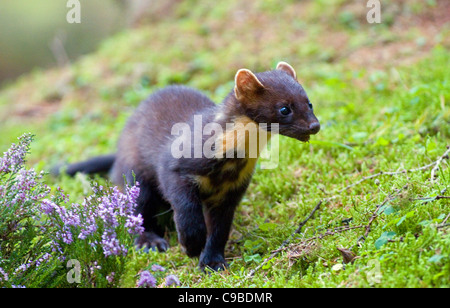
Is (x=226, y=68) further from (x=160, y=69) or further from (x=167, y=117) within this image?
(x=167, y=117)

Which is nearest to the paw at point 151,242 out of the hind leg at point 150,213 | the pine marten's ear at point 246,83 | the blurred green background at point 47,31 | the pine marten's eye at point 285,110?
the hind leg at point 150,213

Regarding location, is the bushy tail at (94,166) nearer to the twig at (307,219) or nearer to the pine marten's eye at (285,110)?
A: the twig at (307,219)

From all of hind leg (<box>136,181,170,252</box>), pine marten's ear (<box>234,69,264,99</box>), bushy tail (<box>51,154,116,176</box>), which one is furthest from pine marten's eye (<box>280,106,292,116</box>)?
bushy tail (<box>51,154,116,176</box>)

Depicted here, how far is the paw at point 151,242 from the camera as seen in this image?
4.80 m

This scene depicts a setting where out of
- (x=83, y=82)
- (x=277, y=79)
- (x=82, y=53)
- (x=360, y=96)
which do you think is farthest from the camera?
(x=82, y=53)

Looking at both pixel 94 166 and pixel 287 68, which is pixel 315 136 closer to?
pixel 287 68

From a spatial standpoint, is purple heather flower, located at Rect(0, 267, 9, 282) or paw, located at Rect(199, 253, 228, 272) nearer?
purple heather flower, located at Rect(0, 267, 9, 282)

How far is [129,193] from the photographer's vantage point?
10.8ft

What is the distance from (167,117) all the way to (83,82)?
5.00m

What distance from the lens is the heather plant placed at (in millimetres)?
3213

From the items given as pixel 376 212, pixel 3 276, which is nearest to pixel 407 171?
pixel 376 212

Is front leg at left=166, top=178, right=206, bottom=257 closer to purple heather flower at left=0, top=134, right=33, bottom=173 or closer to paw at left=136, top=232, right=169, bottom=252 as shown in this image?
paw at left=136, top=232, right=169, bottom=252

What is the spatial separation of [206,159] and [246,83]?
0.64 meters

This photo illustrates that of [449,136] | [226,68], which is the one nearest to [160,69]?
[226,68]
